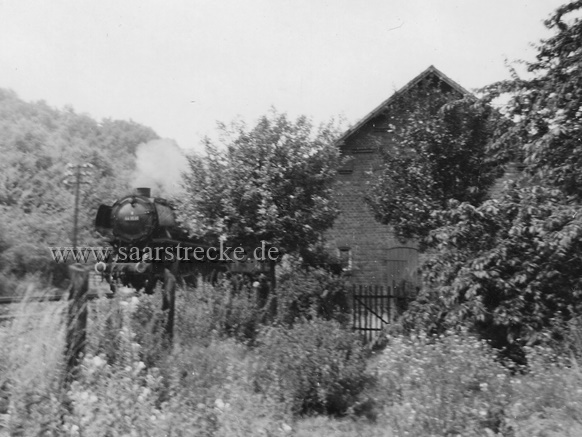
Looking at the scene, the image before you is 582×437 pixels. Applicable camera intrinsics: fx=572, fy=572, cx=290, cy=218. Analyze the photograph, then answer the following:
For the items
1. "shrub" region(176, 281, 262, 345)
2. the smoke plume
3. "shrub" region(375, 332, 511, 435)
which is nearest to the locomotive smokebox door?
"shrub" region(176, 281, 262, 345)

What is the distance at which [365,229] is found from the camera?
18.9 meters

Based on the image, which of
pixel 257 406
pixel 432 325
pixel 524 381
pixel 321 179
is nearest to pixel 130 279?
pixel 321 179

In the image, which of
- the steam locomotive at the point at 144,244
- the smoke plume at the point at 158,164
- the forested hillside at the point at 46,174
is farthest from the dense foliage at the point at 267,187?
the smoke plume at the point at 158,164

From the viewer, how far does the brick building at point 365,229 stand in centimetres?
1859

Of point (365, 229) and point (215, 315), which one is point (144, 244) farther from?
point (365, 229)

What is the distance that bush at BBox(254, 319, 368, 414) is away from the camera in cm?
641

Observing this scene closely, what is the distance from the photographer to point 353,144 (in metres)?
19.5

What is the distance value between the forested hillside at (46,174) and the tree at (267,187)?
11.6 m

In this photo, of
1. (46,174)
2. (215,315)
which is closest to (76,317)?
(215,315)

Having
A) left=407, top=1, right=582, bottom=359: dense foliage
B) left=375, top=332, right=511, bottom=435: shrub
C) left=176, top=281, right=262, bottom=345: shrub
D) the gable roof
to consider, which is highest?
the gable roof

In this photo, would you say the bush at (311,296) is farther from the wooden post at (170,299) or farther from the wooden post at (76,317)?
the wooden post at (76,317)

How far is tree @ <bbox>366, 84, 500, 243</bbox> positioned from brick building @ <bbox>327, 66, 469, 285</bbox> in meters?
6.23

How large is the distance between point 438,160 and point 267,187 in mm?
3494

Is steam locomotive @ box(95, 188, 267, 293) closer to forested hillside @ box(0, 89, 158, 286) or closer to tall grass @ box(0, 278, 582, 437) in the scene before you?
tall grass @ box(0, 278, 582, 437)
